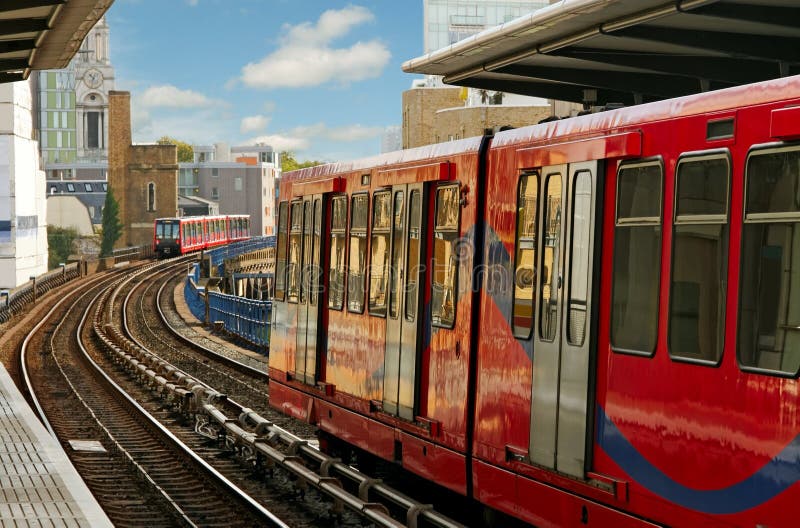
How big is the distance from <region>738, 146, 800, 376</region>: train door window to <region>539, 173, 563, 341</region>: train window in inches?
82.4

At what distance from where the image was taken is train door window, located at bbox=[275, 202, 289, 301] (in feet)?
51.7

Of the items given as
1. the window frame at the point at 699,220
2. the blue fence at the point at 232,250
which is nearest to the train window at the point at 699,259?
the window frame at the point at 699,220

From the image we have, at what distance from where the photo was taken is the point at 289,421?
20.0 m

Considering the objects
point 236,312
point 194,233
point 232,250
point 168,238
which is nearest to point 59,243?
point 194,233

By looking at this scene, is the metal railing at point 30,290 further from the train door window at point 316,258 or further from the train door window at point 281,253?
the train door window at point 316,258

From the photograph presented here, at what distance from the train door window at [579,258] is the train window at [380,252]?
12.0 feet

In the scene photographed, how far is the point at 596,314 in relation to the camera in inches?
321

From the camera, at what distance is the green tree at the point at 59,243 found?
123188mm

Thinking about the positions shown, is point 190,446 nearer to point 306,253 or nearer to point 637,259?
point 306,253

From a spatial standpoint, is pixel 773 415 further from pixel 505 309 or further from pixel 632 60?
pixel 632 60

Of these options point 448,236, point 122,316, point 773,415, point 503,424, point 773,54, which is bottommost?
point 122,316

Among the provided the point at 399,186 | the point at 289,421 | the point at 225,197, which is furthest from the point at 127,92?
the point at 399,186

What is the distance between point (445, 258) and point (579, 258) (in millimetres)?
2485

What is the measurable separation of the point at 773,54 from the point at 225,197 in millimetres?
148115
